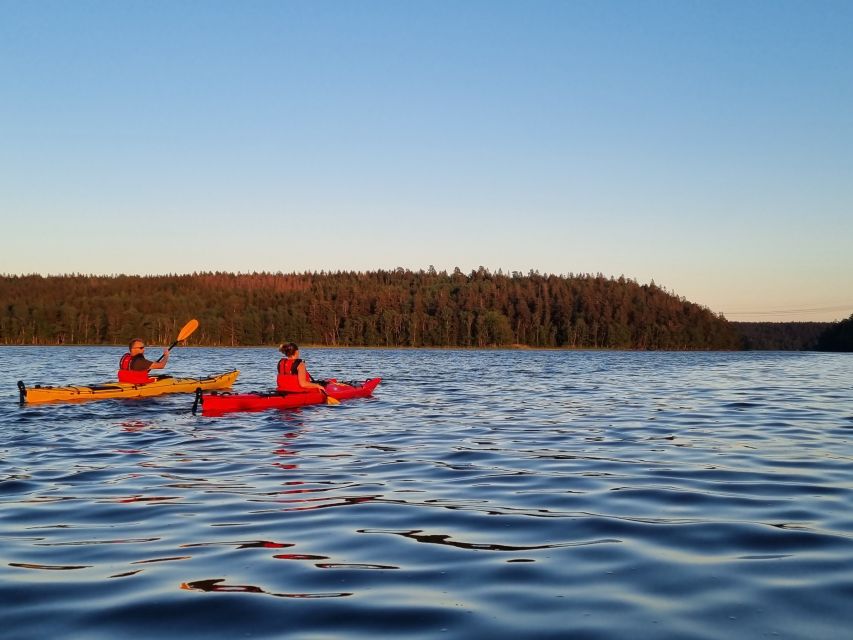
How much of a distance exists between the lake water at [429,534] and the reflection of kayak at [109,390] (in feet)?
18.4

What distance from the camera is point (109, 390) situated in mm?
21141

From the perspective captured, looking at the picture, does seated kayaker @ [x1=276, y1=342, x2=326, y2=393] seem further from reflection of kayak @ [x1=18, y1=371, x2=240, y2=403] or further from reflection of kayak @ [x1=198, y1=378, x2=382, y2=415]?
reflection of kayak @ [x1=18, y1=371, x2=240, y2=403]

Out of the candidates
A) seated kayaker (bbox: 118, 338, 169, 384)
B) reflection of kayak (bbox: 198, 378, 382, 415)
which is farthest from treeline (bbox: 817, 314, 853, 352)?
seated kayaker (bbox: 118, 338, 169, 384)

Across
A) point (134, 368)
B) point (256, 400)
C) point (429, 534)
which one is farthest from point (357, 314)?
point (429, 534)

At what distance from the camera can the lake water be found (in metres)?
4.69

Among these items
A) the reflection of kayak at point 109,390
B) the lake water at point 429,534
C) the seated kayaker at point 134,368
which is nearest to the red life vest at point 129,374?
the seated kayaker at point 134,368

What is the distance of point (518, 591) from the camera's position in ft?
17.0

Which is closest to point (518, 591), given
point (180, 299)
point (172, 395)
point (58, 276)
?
point (172, 395)

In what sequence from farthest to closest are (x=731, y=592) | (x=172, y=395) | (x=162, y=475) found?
(x=172, y=395) < (x=162, y=475) < (x=731, y=592)

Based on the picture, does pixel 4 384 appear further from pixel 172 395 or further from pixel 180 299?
pixel 180 299

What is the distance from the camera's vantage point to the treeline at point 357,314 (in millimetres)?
133625

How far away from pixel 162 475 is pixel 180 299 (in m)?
142

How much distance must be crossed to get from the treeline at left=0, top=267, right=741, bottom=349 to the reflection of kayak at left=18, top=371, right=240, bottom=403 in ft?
362

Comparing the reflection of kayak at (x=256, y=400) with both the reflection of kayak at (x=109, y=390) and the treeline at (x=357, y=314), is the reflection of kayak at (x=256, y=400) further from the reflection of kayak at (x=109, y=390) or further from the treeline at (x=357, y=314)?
the treeline at (x=357, y=314)
